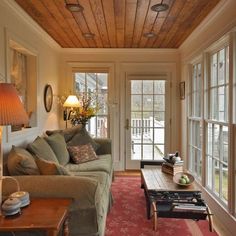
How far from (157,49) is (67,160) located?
2.90m

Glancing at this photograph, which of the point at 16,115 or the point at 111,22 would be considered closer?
the point at 16,115

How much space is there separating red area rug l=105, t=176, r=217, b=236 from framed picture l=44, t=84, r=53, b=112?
1.93 metres

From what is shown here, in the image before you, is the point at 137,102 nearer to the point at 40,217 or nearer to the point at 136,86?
the point at 136,86

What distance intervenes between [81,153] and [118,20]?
1961 millimetres

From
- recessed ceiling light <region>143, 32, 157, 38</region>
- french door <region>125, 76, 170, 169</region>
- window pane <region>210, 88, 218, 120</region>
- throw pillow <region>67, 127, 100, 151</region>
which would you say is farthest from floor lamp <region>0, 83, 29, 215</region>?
french door <region>125, 76, 170, 169</region>

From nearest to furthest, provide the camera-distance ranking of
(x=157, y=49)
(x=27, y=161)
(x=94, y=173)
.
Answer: (x=27, y=161), (x=94, y=173), (x=157, y=49)

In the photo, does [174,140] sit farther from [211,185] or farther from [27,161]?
[27,161]

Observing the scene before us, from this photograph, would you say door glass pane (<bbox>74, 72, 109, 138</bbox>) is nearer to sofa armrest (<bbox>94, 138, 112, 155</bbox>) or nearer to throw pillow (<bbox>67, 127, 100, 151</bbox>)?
sofa armrest (<bbox>94, 138, 112, 155</bbox>)

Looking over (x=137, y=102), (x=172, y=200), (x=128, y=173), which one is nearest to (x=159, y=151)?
(x=128, y=173)

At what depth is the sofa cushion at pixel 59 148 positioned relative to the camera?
329 centimetres

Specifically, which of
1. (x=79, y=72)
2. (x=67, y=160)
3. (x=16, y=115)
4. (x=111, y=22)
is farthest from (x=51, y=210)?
(x=79, y=72)

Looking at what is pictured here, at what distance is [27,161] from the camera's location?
222cm

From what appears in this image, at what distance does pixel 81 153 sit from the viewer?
3.73 metres

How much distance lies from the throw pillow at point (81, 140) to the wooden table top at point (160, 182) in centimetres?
101
